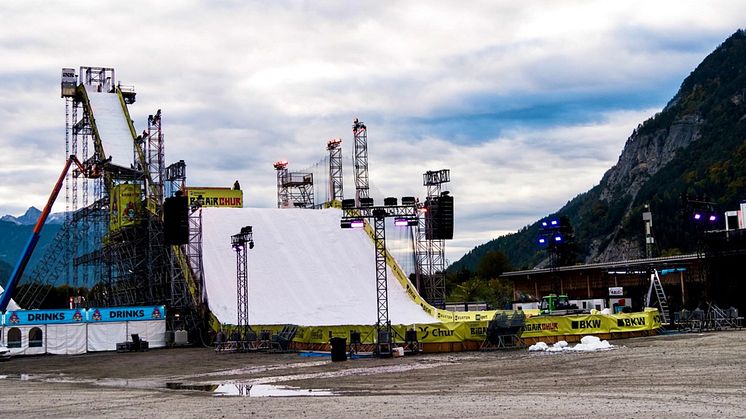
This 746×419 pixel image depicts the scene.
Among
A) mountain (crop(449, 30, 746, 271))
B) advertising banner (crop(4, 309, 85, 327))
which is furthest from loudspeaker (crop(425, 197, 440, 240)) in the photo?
mountain (crop(449, 30, 746, 271))

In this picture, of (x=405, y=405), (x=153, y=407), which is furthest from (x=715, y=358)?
(x=153, y=407)

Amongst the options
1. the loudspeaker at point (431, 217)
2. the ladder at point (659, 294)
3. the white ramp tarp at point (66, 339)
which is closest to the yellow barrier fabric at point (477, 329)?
the ladder at point (659, 294)

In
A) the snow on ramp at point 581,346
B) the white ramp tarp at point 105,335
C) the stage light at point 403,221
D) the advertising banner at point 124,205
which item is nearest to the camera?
the snow on ramp at point 581,346

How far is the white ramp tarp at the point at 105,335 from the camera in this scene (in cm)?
4928

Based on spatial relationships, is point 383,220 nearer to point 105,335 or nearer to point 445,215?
point 445,215

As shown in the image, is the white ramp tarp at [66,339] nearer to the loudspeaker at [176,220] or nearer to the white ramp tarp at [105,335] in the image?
the white ramp tarp at [105,335]

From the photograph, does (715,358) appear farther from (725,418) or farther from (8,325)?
(8,325)

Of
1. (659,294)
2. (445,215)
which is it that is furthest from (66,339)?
(659,294)

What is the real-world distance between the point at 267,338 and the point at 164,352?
685cm

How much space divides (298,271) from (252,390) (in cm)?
3508

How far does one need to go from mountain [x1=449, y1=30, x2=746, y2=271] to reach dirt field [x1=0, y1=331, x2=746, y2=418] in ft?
305

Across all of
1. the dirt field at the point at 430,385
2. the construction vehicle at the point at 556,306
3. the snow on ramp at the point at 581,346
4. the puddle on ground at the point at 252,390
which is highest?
Result: the construction vehicle at the point at 556,306

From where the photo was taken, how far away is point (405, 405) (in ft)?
56.7

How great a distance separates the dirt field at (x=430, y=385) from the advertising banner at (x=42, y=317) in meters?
10.3
